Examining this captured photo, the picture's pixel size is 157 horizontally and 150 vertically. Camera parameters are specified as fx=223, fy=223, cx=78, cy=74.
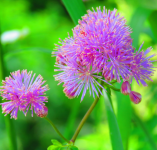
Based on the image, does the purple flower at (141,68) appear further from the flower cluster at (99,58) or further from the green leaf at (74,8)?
the green leaf at (74,8)

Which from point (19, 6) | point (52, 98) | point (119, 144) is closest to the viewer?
point (119, 144)

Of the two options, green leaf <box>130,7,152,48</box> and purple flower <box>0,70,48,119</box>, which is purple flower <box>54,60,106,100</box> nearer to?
purple flower <box>0,70,48,119</box>

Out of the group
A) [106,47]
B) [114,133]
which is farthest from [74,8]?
[114,133]

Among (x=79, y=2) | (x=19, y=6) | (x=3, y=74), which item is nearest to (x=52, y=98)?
(x=19, y=6)

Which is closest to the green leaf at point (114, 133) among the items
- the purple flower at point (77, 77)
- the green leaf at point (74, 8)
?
the purple flower at point (77, 77)

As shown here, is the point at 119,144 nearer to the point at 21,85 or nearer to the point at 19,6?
the point at 21,85

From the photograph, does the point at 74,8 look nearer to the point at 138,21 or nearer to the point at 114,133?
the point at 138,21

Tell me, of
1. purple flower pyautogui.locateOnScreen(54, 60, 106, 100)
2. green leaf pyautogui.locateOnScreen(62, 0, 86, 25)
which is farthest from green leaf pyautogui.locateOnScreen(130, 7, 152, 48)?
purple flower pyautogui.locateOnScreen(54, 60, 106, 100)
